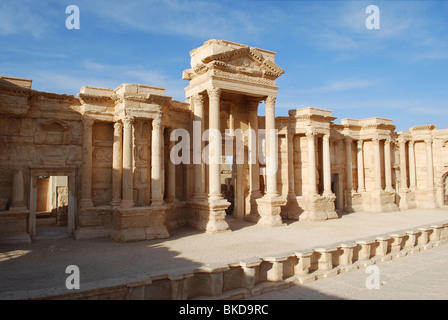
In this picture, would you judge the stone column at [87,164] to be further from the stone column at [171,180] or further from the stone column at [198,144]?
the stone column at [198,144]

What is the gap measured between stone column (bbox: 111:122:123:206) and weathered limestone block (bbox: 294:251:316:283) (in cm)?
785

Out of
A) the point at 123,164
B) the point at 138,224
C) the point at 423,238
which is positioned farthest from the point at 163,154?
the point at 423,238

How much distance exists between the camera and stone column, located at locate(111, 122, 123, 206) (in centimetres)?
1323

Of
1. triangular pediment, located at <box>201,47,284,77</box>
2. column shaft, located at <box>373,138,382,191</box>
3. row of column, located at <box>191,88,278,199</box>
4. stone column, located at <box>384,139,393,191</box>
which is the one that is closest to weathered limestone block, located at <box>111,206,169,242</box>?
row of column, located at <box>191,88,278,199</box>

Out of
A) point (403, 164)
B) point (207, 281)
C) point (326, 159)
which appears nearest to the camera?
point (207, 281)

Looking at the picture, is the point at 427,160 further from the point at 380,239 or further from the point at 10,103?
the point at 10,103

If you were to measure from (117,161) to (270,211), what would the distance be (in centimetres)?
724

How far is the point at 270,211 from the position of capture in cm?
1541

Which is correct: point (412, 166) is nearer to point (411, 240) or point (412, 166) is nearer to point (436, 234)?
point (436, 234)

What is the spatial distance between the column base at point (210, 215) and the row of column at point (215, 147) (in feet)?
1.18

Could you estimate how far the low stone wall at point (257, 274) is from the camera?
20.4 ft

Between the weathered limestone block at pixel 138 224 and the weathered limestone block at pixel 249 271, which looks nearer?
the weathered limestone block at pixel 249 271

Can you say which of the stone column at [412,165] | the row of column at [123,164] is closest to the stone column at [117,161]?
Result: the row of column at [123,164]

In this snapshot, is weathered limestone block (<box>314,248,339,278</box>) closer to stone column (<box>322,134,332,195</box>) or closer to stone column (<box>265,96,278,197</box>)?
stone column (<box>265,96,278,197</box>)
